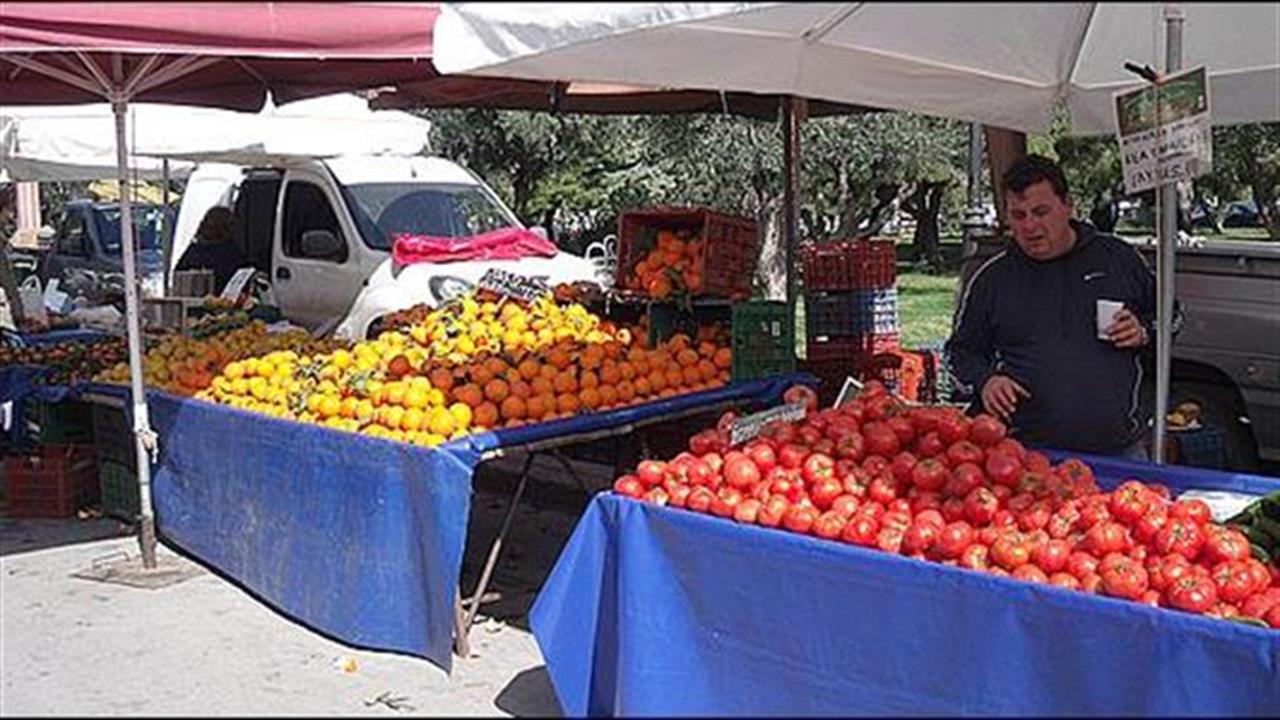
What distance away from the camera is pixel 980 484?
425 centimetres

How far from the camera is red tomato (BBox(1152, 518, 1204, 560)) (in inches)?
150

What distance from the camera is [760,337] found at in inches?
273

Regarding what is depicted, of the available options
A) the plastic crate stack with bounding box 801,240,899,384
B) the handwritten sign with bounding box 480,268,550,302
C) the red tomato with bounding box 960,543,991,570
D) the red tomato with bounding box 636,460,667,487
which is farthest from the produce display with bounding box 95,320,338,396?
the red tomato with bounding box 960,543,991,570

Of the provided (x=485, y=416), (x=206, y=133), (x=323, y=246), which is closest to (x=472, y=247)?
(x=323, y=246)

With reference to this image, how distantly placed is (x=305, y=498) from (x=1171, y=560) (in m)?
3.75

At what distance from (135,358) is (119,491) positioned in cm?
171

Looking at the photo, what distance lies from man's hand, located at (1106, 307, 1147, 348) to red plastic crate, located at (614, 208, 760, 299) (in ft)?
8.33

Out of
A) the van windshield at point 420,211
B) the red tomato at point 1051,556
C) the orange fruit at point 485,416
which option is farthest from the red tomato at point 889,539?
the van windshield at point 420,211

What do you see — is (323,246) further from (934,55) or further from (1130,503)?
(1130,503)

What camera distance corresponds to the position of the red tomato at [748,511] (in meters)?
4.28

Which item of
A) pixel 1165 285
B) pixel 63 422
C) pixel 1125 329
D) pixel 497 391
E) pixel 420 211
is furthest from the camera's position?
pixel 420 211

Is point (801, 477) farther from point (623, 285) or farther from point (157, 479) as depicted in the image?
point (157, 479)

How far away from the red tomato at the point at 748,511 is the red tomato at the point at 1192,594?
1.22m

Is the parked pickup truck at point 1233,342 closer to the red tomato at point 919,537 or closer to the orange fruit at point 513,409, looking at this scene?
the orange fruit at point 513,409
